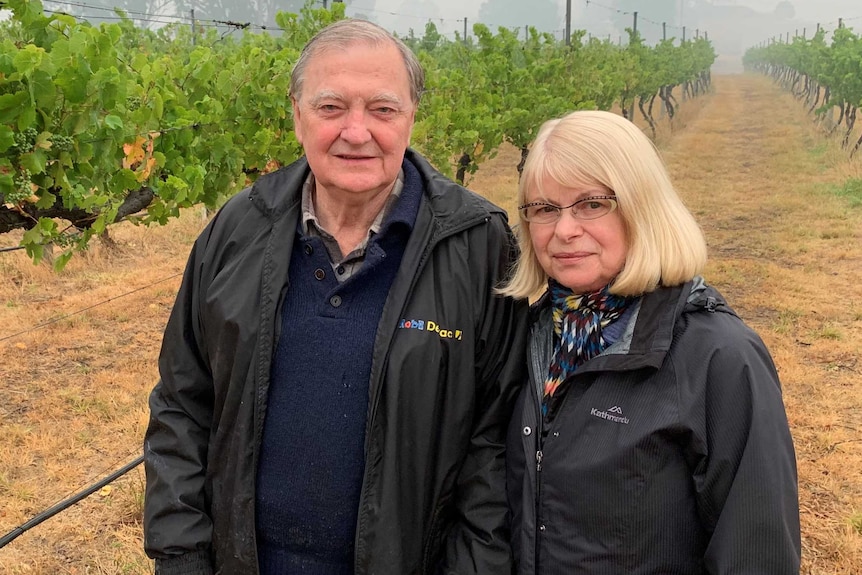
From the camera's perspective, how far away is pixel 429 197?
1.80 m

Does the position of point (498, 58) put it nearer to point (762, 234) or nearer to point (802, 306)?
point (762, 234)

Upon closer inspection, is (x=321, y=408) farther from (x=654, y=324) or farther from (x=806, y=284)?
(x=806, y=284)

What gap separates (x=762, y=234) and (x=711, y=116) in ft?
69.6

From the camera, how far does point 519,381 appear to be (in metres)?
1.74

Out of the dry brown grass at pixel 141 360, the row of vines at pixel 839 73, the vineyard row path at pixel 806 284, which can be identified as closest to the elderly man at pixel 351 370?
the dry brown grass at pixel 141 360

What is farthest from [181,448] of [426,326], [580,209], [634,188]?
[634,188]

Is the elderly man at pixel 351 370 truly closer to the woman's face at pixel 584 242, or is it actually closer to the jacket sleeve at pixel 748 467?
the woman's face at pixel 584 242

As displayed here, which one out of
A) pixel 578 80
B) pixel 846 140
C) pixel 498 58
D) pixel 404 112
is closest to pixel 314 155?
pixel 404 112

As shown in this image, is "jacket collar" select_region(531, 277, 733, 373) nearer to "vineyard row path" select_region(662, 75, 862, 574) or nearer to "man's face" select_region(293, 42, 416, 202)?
"man's face" select_region(293, 42, 416, 202)

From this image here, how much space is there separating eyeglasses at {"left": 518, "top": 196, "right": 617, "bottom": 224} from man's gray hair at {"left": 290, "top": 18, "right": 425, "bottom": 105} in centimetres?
44

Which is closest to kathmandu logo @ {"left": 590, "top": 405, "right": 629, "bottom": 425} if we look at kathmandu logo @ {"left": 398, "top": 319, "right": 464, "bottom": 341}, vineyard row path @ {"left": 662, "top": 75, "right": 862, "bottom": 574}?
kathmandu logo @ {"left": 398, "top": 319, "right": 464, "bottom": 341}

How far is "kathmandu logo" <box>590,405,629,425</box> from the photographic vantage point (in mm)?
1451

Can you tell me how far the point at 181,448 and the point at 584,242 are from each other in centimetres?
107

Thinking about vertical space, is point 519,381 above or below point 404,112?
below
